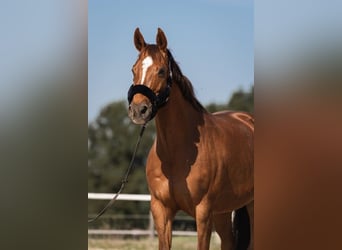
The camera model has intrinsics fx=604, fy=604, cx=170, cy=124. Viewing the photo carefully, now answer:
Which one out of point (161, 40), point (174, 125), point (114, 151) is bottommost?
point (114, 151)

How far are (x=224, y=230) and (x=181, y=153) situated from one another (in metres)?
0.66

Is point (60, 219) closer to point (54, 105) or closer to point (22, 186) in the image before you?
point (22, 186)

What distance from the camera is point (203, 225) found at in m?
3.14

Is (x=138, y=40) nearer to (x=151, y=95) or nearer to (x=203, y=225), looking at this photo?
(x=151, y=95)

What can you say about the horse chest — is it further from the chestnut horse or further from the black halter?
the black halter

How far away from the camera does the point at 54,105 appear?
3389 mm

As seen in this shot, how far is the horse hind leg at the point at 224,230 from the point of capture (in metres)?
3.58

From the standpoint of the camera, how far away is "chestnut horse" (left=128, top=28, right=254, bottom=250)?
3.07 metres

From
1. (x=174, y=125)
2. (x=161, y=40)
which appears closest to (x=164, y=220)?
(x=174, y=125)

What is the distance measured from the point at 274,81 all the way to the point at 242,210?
3.35 feet

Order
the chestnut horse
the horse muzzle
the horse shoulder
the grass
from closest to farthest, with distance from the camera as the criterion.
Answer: the horse muzzle → the chestnut horse → the horse shoulder → the grass

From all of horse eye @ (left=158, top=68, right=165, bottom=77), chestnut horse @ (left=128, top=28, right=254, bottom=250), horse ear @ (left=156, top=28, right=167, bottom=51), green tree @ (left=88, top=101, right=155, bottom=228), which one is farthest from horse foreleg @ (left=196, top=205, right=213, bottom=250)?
horse ear @ (left=156, top=28, right=167, bottom=51)

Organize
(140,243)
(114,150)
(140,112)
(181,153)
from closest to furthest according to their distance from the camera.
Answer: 1. (140,112)
2. (181,153)
3. (114,150)
4. (140,243)

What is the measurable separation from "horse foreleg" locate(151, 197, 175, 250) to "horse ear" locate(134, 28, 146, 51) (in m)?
0.82
